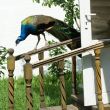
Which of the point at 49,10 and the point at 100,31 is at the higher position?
the point at 49,10

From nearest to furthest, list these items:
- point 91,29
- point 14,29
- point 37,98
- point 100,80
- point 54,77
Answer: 1. point 100,80
2. point 91,29
3. point 37,98
4. point 54,77
5. point 14,29

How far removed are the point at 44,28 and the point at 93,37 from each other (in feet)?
2.73

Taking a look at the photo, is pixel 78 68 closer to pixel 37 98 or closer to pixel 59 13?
pixel 59 13

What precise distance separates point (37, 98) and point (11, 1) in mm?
3085

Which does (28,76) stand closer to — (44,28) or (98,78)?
(98,78)

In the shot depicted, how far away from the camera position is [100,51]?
19.2ft

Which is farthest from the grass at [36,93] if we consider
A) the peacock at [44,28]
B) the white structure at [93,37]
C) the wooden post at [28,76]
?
the wooden post at [28,76]

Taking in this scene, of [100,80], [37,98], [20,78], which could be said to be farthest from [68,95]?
[100,80]

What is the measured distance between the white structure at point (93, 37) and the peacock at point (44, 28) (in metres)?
0.73

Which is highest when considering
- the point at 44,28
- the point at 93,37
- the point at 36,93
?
the point at 44,28

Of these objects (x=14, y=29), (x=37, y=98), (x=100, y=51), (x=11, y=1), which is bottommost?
(x=37, y=98)

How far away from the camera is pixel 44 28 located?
6.50 metres

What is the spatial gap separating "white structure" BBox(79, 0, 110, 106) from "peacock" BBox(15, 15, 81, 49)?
0.73 meters

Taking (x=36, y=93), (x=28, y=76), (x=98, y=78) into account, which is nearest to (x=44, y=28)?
(x=98, y=78)
